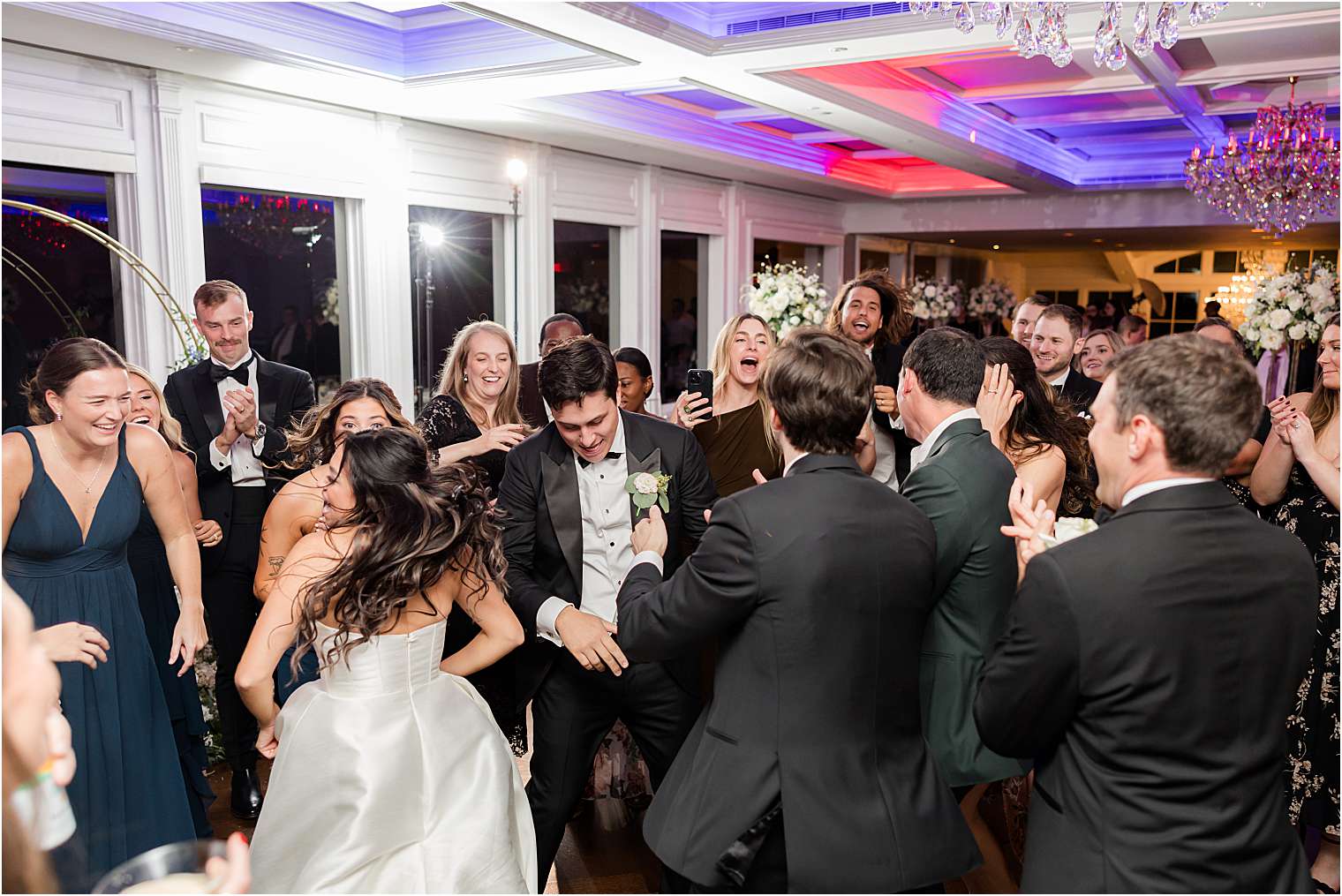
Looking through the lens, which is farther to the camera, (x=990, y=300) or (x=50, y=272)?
(x=990, y=300)

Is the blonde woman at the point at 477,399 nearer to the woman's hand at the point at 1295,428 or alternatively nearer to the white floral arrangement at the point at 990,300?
the woman's hand at the point at 1295,428

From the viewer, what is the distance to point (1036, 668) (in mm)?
1580

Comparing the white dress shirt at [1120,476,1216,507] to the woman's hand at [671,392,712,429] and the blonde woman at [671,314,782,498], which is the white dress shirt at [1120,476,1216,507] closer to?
the blonde woman at [671,314,782,498]

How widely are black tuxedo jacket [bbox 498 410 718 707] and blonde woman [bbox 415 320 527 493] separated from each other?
66cm

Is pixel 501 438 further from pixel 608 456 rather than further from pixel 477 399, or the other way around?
pixel 608 456

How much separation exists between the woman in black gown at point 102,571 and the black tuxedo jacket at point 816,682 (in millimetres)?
1631

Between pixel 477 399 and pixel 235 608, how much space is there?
1190mm

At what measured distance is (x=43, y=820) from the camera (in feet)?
3.48

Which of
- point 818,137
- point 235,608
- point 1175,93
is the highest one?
point 818,137

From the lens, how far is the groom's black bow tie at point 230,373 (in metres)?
3.93

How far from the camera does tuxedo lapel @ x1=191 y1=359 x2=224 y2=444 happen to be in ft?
12.9

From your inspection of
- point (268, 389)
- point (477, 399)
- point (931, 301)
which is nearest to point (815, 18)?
point (477, 399)

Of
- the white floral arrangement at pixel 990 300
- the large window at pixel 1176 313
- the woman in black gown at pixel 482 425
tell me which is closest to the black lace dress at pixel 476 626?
the woman in black gown at pixel 482 425

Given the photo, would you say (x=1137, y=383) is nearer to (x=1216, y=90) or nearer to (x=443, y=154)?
(x=443, y=154)
